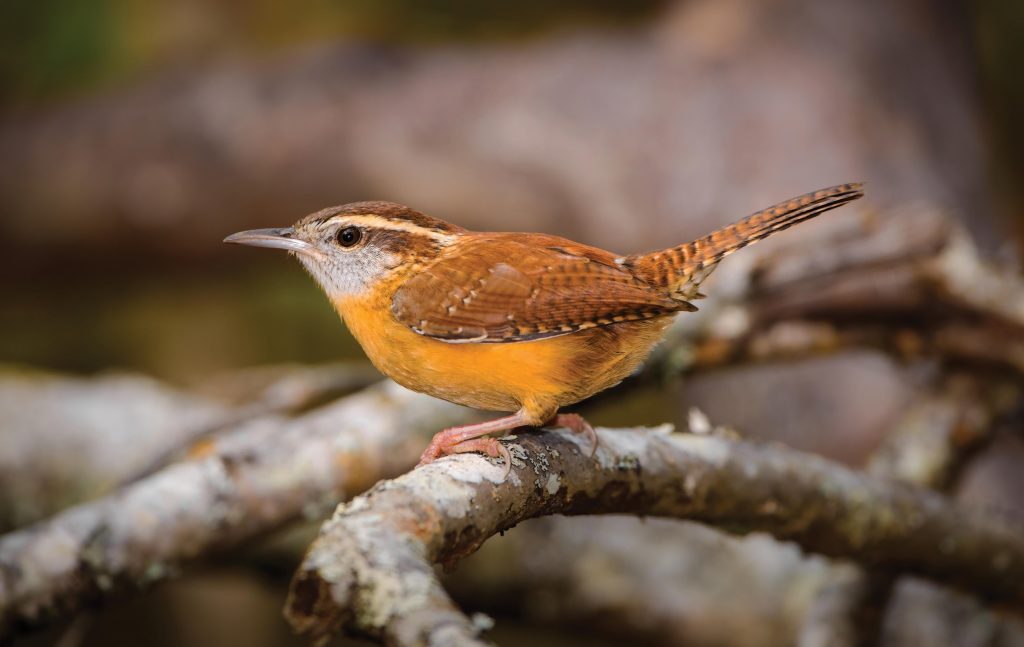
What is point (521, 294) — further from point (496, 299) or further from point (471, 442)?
point (471, 442)

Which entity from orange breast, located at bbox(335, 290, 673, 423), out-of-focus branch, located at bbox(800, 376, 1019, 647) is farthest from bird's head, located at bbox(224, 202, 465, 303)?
out-of-focus branch, located at bbox(800, 376, 1019, 647)

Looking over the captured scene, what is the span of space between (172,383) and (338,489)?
12.6ft

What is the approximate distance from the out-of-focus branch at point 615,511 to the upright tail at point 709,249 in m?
0.32

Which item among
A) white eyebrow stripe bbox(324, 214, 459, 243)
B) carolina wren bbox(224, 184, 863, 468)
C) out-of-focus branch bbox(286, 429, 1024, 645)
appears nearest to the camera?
out-of-focus branch bbox(286, 429, 1024, 645)

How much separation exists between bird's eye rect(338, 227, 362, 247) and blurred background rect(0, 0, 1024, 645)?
281cm

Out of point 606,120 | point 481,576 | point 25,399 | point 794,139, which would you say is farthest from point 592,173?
point 25,399

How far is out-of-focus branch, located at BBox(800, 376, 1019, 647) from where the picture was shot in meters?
2.89

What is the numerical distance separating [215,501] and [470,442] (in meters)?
1.06

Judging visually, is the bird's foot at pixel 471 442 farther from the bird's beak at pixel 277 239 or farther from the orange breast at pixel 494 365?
the bird's beak at pixel 277 239

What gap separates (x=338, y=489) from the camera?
2.77 m

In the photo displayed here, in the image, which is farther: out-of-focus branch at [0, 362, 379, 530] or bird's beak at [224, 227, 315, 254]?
out-of-focus branch at [0, 362, 379, 530]

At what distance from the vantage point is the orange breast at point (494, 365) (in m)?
1.93

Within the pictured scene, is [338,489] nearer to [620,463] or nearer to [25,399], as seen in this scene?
[620,463]

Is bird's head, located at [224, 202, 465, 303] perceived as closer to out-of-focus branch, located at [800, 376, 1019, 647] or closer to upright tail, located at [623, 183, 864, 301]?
upright tail, located at [623, 183, 864, 301]
